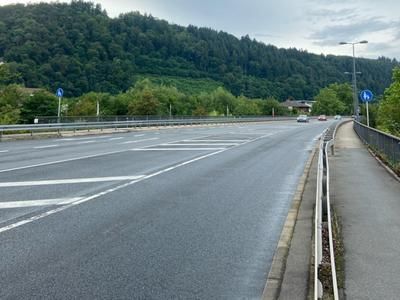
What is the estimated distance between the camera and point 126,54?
15725cm

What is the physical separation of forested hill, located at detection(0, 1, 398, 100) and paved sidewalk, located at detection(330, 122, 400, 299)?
9592 centimetres

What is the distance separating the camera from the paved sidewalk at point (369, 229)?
4.49m

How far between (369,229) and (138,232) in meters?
3.31

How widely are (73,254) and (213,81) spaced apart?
572ft

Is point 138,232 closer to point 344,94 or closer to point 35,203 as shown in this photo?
point 35,203

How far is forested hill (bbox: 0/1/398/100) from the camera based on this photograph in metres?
119

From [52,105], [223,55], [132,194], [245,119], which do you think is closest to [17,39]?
[52,105]

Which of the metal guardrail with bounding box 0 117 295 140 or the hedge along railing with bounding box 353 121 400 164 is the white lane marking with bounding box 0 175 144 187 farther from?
the metal guardrail with bounding box 0 117 295 140

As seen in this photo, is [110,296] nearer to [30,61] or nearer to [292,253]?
[292,253]

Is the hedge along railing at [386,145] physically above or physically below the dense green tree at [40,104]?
below

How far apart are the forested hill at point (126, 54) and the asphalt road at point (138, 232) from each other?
94147mm

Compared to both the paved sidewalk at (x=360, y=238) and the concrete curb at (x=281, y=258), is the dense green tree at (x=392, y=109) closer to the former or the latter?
the paved sidewalk at (x=360, y=238)

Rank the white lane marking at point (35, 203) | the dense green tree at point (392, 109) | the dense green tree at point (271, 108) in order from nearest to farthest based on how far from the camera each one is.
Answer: the white lane marking at point (35, 203) < the dense green tree at point (392, 109) < the dense green tree at point (271, 108)

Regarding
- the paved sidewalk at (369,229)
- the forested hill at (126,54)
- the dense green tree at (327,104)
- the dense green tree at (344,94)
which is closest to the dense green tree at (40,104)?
the forested hill at (126,54)
